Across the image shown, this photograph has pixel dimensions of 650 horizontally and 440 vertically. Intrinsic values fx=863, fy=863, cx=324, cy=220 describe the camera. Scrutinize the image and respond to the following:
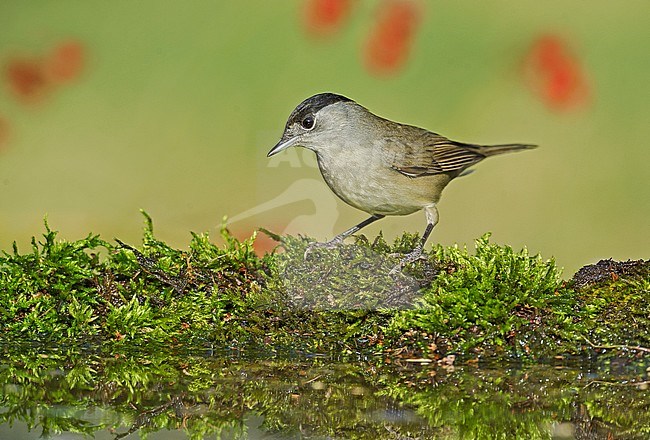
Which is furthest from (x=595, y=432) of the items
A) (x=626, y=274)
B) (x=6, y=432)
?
(x=6, y=432)

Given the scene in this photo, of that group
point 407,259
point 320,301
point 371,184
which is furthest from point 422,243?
point 320,301

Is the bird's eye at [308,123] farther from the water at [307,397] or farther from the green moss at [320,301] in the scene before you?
the water at [307,397]

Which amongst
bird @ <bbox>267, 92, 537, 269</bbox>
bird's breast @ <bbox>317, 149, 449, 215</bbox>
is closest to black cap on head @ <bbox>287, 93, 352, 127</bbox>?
bird @ <bbox>267, 92, 537, 269</bbox>

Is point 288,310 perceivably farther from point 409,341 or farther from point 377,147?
point 377,147

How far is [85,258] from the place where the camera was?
112 inches

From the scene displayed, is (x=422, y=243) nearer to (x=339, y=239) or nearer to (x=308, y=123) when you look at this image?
(x=339, y=239)

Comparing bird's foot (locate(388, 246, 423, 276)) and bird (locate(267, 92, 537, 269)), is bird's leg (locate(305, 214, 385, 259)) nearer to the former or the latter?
bird (locate(267, 92, 537, 269))

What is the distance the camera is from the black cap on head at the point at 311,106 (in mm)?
2715

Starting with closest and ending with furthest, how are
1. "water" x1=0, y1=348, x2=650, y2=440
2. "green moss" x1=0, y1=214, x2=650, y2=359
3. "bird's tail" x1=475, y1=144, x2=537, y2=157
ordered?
1. "water" x1=0, y1=348, x2=650, y2=440
2. "green moss" x1=0, y1=214, x2=650, y2=359
3. "bird's tail" x1=475, y1=144, x2=537, y2=157

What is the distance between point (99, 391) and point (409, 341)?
0.89 metres

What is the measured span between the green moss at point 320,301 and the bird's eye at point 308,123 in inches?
16.4

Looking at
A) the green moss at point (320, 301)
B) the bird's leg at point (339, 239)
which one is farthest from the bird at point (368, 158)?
the green moss at point (320, 301)

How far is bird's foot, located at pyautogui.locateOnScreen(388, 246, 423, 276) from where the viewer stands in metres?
2.71

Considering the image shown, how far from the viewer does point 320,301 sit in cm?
262
